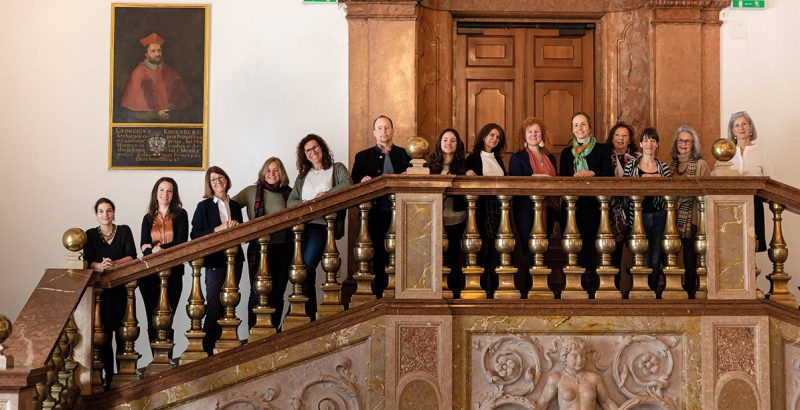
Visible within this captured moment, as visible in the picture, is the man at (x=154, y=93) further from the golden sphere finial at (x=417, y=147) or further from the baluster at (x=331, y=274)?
the golden sphere finial at (x=417, y=147)

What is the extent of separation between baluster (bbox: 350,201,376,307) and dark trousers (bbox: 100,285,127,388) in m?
1.39

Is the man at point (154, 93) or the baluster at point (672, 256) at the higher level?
the man at point (154, 93)

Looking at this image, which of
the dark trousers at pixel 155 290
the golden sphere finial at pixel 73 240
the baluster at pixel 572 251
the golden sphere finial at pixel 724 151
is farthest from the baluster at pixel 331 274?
the golden sphere finial at pixel 724 151

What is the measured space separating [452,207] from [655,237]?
1.25 m

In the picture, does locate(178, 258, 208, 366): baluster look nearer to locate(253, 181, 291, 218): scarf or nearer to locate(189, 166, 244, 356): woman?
locate(189, 166, 244, 356): woman

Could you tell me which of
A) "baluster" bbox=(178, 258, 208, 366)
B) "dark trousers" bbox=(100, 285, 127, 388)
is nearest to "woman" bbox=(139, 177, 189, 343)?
"dark trousers" bbox=(100, 285, 127, 388)

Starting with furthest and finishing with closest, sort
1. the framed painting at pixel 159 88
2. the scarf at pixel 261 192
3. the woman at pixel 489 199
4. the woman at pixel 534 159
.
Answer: the framed painting at pixel 159 88 → the scarf at pixel 261 192 → the woman at pixel 534 159 → the woman at pixel 489 199

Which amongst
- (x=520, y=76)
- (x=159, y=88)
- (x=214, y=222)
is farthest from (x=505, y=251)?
(x=159, y=88)

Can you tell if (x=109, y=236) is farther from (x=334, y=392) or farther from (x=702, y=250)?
(x=702, y=250)

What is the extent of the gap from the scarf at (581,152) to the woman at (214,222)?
7.45 ft

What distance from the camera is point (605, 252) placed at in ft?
20.5

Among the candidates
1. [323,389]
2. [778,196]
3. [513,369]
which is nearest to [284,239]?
[323,389]

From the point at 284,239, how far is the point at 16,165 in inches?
128

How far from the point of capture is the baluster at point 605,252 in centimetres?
623
